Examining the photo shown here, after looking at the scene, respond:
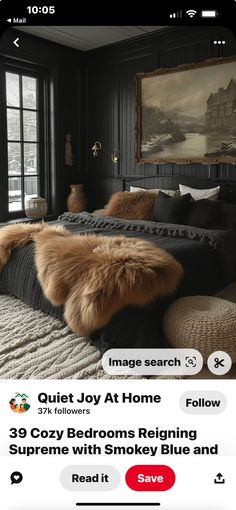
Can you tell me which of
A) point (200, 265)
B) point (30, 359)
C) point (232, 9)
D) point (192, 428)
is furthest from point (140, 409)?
point (200, 265)

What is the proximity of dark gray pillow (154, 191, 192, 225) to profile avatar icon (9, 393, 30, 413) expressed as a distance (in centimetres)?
222

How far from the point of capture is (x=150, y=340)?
1.64 meters

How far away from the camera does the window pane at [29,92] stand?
3744 mm

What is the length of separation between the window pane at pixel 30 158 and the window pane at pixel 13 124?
147 millimetres

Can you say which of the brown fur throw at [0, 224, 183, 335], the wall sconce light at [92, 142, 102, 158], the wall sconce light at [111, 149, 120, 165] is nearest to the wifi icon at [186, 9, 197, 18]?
the brown fur throw at [0, 224, 183, 335]

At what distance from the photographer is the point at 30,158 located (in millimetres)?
3920

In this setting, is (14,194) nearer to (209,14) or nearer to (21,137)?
(21,137)

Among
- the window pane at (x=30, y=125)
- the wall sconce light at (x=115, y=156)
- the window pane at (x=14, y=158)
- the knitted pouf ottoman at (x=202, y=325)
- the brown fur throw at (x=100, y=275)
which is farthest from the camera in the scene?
the wall sconce light at (x=115, y=156)

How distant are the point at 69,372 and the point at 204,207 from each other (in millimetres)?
1605

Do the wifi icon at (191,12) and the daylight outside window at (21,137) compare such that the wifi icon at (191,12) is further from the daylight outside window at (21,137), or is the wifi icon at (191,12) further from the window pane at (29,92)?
the window pane at (29,92)

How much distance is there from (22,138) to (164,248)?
2178 millimetres

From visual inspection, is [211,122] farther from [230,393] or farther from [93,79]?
[230,393]

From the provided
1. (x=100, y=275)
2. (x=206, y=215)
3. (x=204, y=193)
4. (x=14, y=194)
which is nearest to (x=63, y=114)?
(x=14, y=194)

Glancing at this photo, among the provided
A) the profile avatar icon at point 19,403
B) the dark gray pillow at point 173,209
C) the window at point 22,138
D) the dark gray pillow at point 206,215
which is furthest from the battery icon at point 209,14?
the window at point 22,138
